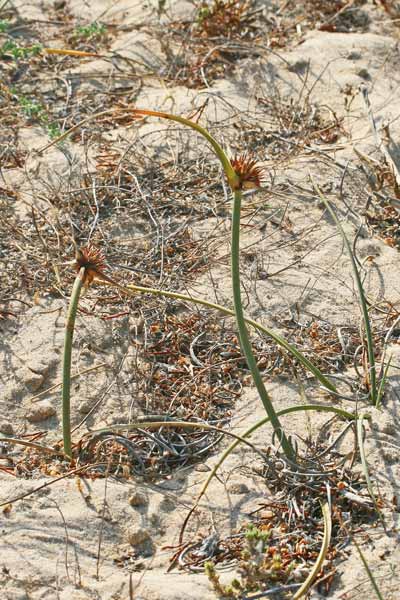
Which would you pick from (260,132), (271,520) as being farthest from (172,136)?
(271,520)

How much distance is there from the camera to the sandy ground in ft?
8.13

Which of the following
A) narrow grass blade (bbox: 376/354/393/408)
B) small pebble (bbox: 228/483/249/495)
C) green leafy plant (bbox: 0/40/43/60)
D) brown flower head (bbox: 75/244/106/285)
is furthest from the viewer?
green leafy plant (bbox: 0/40/43/60)

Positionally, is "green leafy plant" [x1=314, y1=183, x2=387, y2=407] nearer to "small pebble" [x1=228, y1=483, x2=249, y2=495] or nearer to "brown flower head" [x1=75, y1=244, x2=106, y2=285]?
"small pebble" [x1=228, y1=483, x2=249, y2=495]

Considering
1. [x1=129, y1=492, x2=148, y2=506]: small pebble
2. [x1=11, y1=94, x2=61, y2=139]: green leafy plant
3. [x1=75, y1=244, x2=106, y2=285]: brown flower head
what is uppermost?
[x1=11, y1=94, x2=61, y2=139]: green leafy plant

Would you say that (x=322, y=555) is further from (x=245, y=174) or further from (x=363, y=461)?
(x=245, y=174)

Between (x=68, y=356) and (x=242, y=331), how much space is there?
0.51m

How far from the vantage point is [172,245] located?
3533 millimetres

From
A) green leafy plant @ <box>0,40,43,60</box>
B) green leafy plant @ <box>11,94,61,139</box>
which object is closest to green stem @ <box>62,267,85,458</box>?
green leafy plant @ <box>11,94,61,139</box>

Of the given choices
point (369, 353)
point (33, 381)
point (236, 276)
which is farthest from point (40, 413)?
point (369, 353)

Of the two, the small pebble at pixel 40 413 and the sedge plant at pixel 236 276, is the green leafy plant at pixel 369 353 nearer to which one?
the sedge plant at pixel 236 276

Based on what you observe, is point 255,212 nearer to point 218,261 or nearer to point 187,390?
point 218,261

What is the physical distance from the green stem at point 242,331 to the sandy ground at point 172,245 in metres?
0.17

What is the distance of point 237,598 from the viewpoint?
2248 mm

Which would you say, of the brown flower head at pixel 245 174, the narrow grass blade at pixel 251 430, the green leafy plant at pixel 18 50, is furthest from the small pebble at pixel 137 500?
the green leafy plant at pixel 18 50
